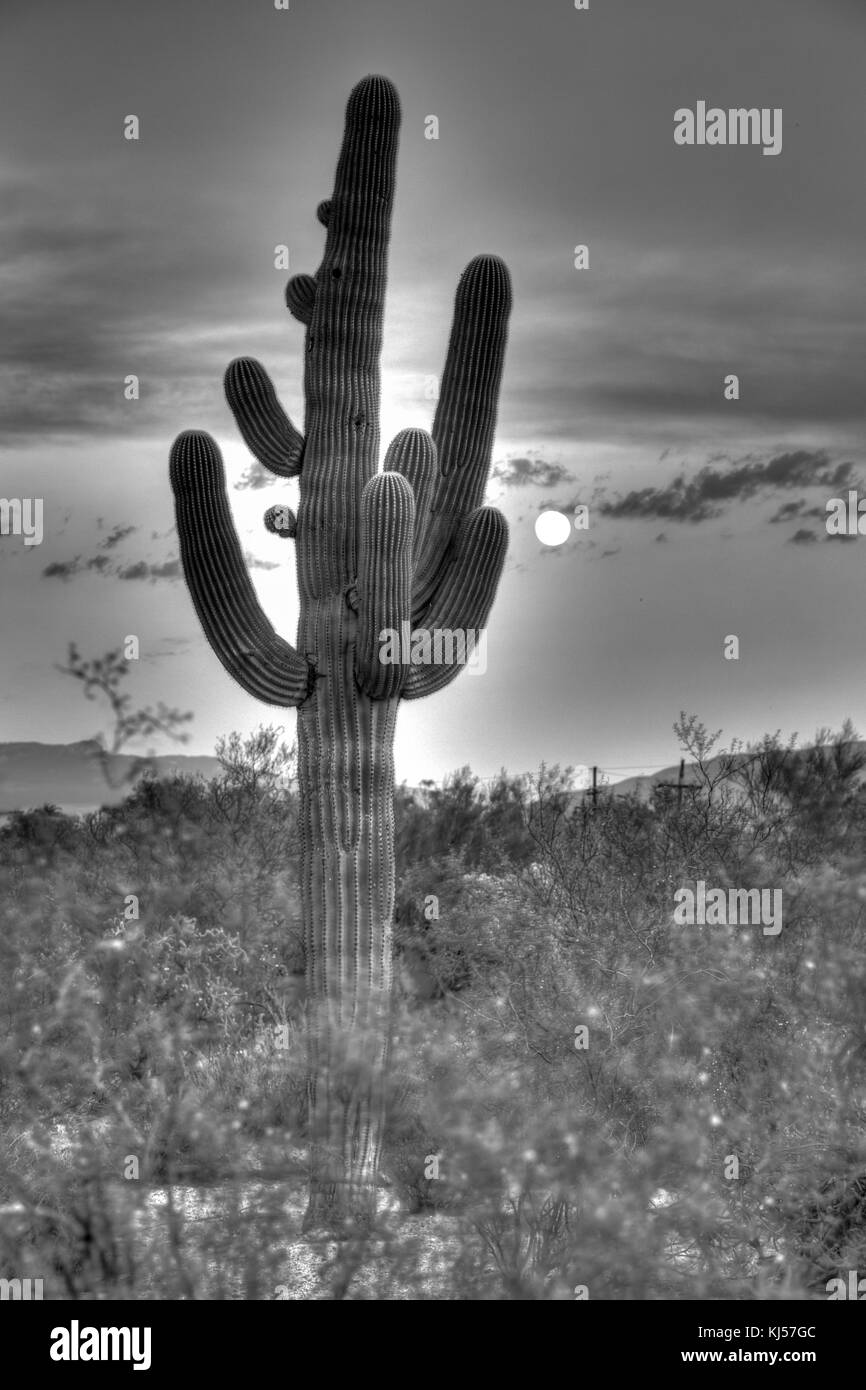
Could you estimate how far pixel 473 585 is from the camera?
323 inches

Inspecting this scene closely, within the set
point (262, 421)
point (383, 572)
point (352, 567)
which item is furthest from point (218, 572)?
point (383, 572)

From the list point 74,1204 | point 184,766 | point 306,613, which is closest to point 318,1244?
point 74,1204

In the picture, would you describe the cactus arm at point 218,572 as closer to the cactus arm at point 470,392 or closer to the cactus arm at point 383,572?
the cactus arm at point 383,572

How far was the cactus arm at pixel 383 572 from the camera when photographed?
7363 millimetres

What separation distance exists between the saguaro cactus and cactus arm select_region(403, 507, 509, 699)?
0.04 ft

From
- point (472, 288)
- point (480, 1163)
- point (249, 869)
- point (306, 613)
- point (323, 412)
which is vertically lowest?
point (480, 1163)

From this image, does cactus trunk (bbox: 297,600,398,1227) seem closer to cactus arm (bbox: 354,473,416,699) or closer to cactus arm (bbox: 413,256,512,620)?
cactus arm (bbox: 354,473,416,699)

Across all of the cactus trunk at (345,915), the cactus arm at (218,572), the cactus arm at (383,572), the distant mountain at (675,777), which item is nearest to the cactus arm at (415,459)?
the cactus arm at (383,572)

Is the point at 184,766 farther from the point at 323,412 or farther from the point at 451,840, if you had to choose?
the point at 323,412

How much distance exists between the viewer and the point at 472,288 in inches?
337

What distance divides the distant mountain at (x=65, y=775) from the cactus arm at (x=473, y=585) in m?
5.34

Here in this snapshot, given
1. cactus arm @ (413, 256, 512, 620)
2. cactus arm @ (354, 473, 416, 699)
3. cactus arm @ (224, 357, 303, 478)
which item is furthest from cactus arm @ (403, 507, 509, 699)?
cactus arm @ (224, 357, 303, 478)

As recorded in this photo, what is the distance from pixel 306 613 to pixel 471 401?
5.56 ft
